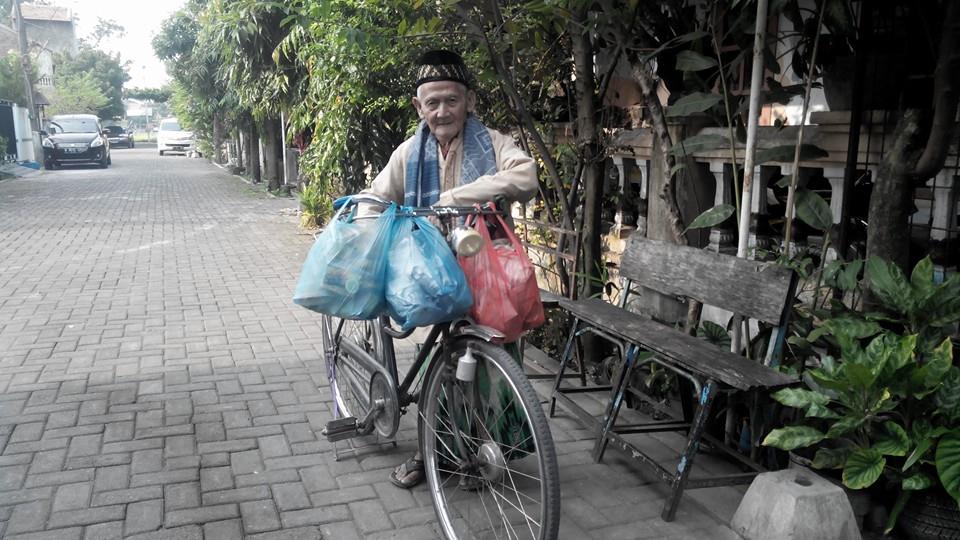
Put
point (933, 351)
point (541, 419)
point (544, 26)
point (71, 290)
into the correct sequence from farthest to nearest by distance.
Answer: point (71, 290) < point (544, 26) < point (933, 351) < point (541, 419)

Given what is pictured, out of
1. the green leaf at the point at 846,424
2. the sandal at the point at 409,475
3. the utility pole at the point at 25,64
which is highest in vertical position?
the utility pole at the point at 25,64

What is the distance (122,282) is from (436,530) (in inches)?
225

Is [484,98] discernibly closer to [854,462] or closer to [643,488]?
[643,488]

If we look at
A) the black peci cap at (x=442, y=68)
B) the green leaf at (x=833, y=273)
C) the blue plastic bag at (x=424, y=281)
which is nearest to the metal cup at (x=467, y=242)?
the blue plastic bag at (x=424, y=281)

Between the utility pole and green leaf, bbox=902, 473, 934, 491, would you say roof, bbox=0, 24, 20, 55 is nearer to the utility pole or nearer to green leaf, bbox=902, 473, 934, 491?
the utility pole

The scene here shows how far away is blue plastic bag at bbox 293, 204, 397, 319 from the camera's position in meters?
2.90

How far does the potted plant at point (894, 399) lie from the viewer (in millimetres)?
2742

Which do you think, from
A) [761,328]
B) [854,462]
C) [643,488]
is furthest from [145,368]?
[854,462]

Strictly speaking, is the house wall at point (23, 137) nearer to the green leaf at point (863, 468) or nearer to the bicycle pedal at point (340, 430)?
the bicycle pedal at point (340, 430)

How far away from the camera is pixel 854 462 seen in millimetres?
2857

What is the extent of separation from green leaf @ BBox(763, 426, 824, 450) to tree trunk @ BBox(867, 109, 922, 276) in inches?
33.0

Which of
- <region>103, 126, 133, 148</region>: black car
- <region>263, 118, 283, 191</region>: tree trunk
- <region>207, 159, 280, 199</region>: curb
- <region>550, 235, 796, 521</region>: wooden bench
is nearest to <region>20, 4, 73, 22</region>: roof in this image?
<region>103, 126, 133, 148</region>: black car

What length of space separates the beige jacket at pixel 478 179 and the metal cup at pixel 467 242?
10.1 inches

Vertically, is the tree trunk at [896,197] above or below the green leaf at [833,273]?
above
